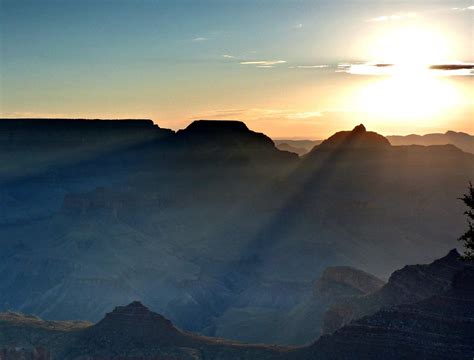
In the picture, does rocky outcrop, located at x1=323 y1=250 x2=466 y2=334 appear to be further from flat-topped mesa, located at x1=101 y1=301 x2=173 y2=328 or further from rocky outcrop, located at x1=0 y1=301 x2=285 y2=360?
flat-topped mesa, located at x1=101 y1=301 x2=173 y2=328

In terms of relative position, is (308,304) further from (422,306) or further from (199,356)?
(422,306)

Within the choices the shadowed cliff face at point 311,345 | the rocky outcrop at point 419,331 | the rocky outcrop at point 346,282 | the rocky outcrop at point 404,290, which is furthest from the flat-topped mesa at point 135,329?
the rocky outcrop at point 346,282

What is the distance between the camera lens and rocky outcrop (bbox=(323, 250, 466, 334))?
113m

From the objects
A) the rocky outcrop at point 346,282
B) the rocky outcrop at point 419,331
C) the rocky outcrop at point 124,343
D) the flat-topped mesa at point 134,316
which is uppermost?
the rocky outcrop at point 419,331

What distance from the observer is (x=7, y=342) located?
121000 mm

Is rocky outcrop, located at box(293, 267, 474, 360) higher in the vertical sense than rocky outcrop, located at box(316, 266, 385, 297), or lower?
higher

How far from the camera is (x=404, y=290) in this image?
12006cm

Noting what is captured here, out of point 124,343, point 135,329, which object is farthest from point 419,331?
point 135,329

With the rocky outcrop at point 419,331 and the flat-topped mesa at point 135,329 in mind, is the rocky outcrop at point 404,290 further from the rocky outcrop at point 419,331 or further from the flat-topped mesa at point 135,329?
the flat-topped mesa at point 135,329

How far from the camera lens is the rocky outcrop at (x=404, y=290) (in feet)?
370

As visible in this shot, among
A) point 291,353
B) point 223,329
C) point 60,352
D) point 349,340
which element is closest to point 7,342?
point 60,352

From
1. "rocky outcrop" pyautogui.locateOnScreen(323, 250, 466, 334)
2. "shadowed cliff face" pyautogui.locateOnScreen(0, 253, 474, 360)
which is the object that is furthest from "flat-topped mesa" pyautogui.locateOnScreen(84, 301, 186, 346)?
"rocky outcrop" pyautogui.locateOnScreen(323, 250, 466, 334)

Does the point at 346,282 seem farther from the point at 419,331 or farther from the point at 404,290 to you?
the point at 419,331

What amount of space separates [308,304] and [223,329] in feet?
67.0
